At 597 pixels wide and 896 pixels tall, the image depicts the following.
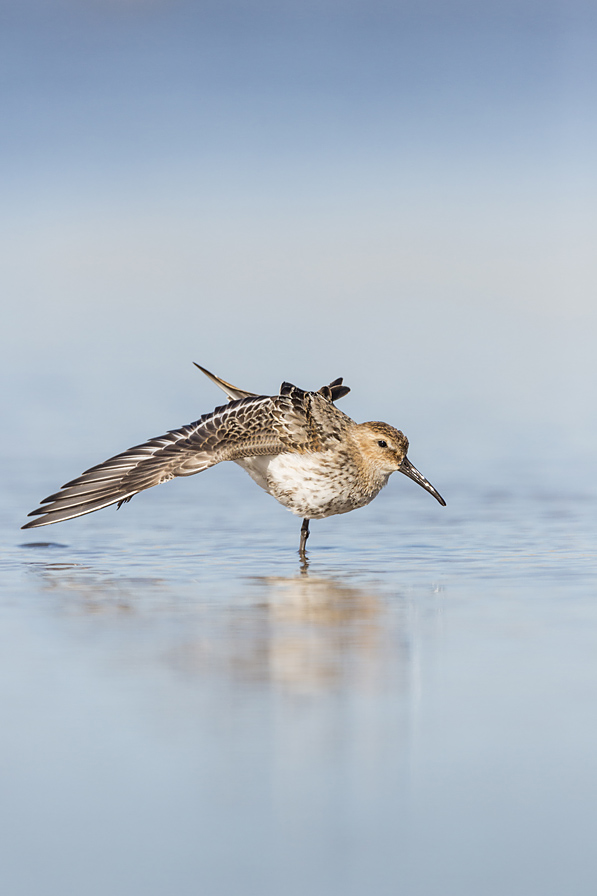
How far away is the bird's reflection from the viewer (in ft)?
20.1

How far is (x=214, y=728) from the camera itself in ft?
17.0

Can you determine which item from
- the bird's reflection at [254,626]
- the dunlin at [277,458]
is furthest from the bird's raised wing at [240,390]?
the bird's reflection at [254,626]

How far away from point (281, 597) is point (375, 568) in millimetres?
1305

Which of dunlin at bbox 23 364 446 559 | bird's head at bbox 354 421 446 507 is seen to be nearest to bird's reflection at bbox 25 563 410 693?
dunlin at bbox 23 364 446 559

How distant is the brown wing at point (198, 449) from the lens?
31.6 ft

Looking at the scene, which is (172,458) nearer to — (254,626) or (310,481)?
(310,481)

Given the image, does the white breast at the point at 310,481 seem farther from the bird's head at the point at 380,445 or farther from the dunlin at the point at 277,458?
the bird's head at the point at 380,445

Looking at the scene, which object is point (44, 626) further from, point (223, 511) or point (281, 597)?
point (223, 511)

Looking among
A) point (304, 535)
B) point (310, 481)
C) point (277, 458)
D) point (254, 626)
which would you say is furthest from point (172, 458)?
point (254, 626)

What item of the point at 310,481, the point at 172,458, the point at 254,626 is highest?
the point at 172,458

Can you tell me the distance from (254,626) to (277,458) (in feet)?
9.52

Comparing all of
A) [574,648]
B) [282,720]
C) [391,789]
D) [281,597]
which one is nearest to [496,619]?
[574,648]

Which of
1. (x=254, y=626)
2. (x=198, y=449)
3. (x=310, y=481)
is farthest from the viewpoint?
(x=198, y=449)

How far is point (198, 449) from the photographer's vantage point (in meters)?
9.90
